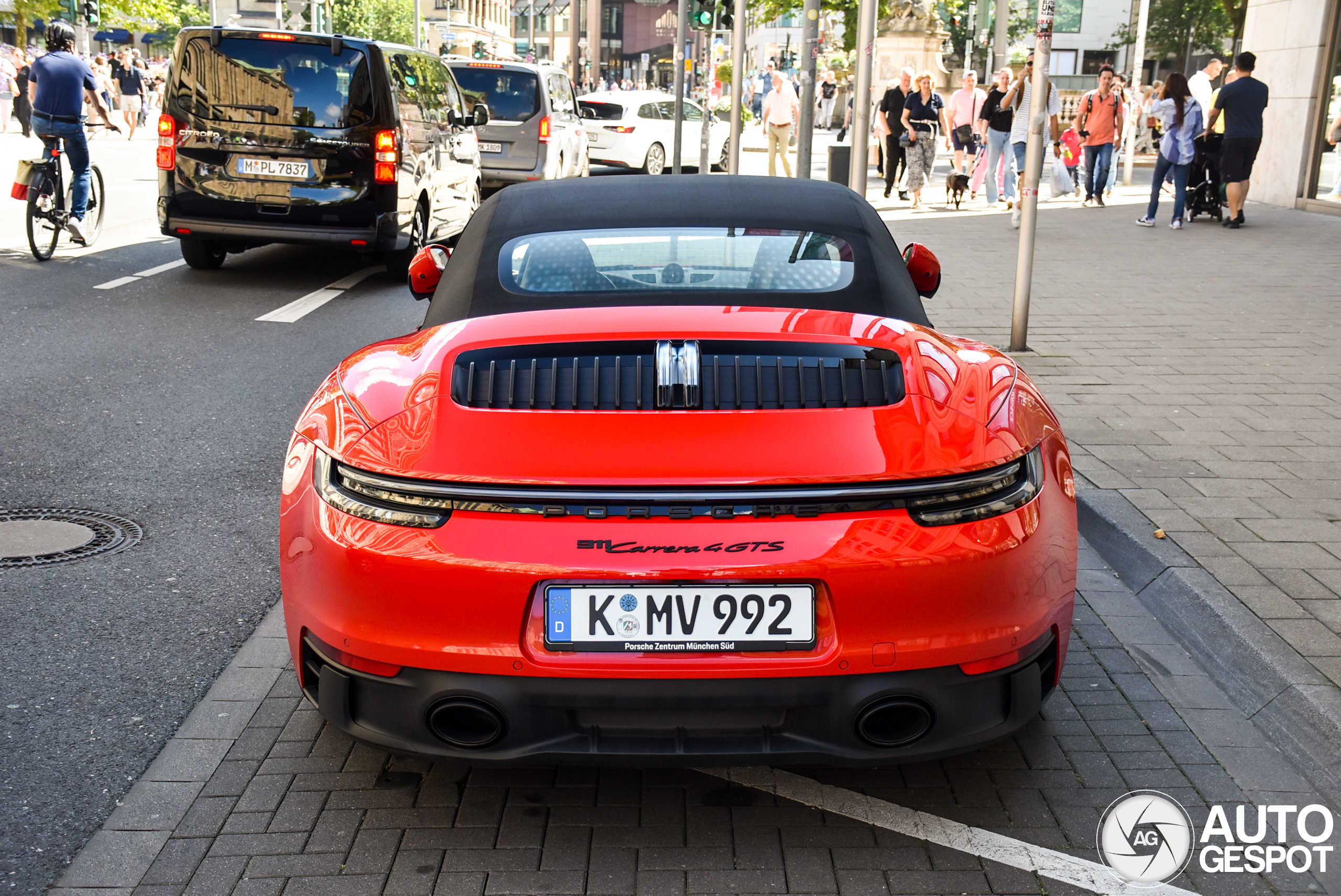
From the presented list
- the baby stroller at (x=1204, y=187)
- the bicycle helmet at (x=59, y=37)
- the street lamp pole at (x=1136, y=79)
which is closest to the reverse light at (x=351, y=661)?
the bicycle helmet at (x=59, y=37)

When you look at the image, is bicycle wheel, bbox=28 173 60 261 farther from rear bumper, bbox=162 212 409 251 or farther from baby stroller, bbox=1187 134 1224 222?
baby stroller, bbox=1187 134 1224 222

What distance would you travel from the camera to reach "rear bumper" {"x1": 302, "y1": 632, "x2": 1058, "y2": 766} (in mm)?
2699

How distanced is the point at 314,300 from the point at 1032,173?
5.70 m

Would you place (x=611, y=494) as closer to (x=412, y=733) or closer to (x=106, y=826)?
(x=412, y=733)

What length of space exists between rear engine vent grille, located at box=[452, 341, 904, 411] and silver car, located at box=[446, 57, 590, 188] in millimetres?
15863

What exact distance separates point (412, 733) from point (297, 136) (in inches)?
357

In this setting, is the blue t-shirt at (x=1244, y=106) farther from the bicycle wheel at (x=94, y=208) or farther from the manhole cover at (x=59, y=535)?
the manhole cover at (x=59, y=535)

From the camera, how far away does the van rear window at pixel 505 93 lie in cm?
1892

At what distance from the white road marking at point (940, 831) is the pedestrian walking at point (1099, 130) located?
56.5ft

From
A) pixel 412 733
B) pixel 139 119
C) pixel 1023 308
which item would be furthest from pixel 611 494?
pixel 139 119

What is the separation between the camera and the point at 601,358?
2992 mm

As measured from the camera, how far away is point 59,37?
12.0 metres

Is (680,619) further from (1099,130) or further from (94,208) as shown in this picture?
(1099,130)

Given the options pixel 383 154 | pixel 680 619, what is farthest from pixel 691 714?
pixel 383 154
